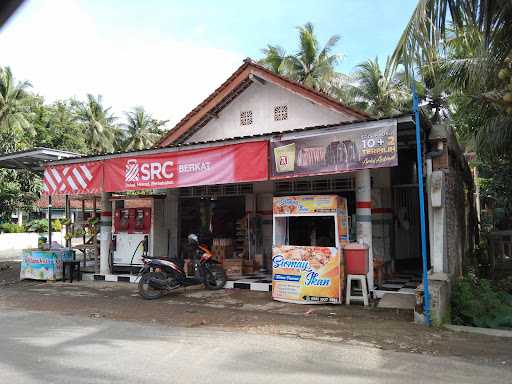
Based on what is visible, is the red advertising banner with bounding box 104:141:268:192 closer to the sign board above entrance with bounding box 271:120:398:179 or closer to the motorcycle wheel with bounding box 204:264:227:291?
the sign board above entrance with bounding box 271:120:398:179

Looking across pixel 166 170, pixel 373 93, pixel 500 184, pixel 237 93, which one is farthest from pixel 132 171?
pixel 373 93

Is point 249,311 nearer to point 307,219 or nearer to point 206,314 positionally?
point 206,314

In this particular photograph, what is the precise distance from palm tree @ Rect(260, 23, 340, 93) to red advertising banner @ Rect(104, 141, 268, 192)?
20999 mm

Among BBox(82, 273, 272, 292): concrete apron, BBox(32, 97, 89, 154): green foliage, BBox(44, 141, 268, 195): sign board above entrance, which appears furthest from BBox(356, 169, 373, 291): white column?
BBox(32, 97, 89, 154): green foliage

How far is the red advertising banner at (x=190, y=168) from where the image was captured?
8.97 m

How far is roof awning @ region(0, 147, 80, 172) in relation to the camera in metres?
11.3

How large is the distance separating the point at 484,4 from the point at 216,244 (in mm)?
8426

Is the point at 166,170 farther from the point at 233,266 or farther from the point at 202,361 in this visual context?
the point at 202,361

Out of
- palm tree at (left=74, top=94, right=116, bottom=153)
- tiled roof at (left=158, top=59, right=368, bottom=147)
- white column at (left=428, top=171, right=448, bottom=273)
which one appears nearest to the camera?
white column at (left=428, top=171, right=448, bottom=273)

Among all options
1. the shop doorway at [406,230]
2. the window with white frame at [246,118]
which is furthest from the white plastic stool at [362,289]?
the window with white frame at [246,118]

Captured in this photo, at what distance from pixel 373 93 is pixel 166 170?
2419 cm

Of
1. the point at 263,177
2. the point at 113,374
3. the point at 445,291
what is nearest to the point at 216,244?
the point at 263,177

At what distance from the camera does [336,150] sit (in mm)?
8125

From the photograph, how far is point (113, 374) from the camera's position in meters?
4.50
